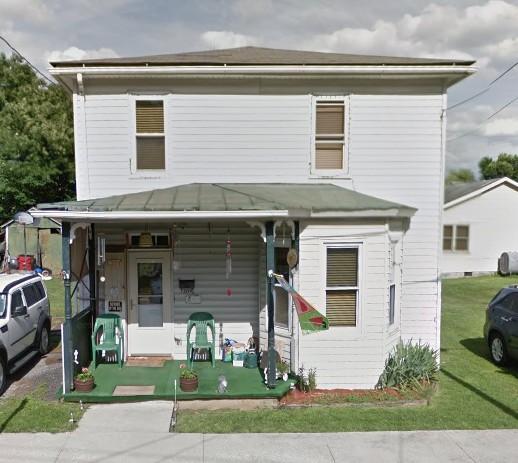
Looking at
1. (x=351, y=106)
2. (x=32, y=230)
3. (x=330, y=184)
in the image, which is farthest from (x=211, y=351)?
(x=32, y=230)

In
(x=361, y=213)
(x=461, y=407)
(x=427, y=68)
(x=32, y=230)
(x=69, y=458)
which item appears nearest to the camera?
(x=69, y=458)

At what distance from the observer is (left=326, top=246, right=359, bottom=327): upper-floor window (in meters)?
8.32

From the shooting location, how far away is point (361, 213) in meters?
8.02

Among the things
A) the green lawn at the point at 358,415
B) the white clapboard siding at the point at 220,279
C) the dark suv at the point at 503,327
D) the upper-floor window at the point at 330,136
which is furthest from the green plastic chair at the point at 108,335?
the dark suv at the point at 503,327

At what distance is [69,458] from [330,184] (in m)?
6.85

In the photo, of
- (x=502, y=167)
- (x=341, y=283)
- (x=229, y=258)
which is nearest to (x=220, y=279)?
(x=229, y=258)

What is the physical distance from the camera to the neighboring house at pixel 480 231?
2403 centimetres

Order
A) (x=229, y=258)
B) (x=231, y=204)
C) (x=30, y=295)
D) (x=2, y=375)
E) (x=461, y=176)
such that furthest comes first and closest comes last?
(x=461, y=176)
(x=30, y=295)
(x=229, y=258)
(x=2, y=375)
(x=231, y=204)

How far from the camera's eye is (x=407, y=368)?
8164 mm

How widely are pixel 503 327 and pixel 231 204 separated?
6.63m

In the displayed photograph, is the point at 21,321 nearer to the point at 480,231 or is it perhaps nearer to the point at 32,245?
the point at 32,245

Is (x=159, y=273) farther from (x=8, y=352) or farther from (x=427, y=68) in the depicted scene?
(x=427, y=68)

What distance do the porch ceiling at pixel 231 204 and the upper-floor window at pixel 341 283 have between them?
2.76 ft

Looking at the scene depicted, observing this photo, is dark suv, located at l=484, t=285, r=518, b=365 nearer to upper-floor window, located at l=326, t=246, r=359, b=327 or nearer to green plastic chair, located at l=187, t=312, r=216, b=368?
upper-floor window, located at l=326, t=246, r=359, b=327
